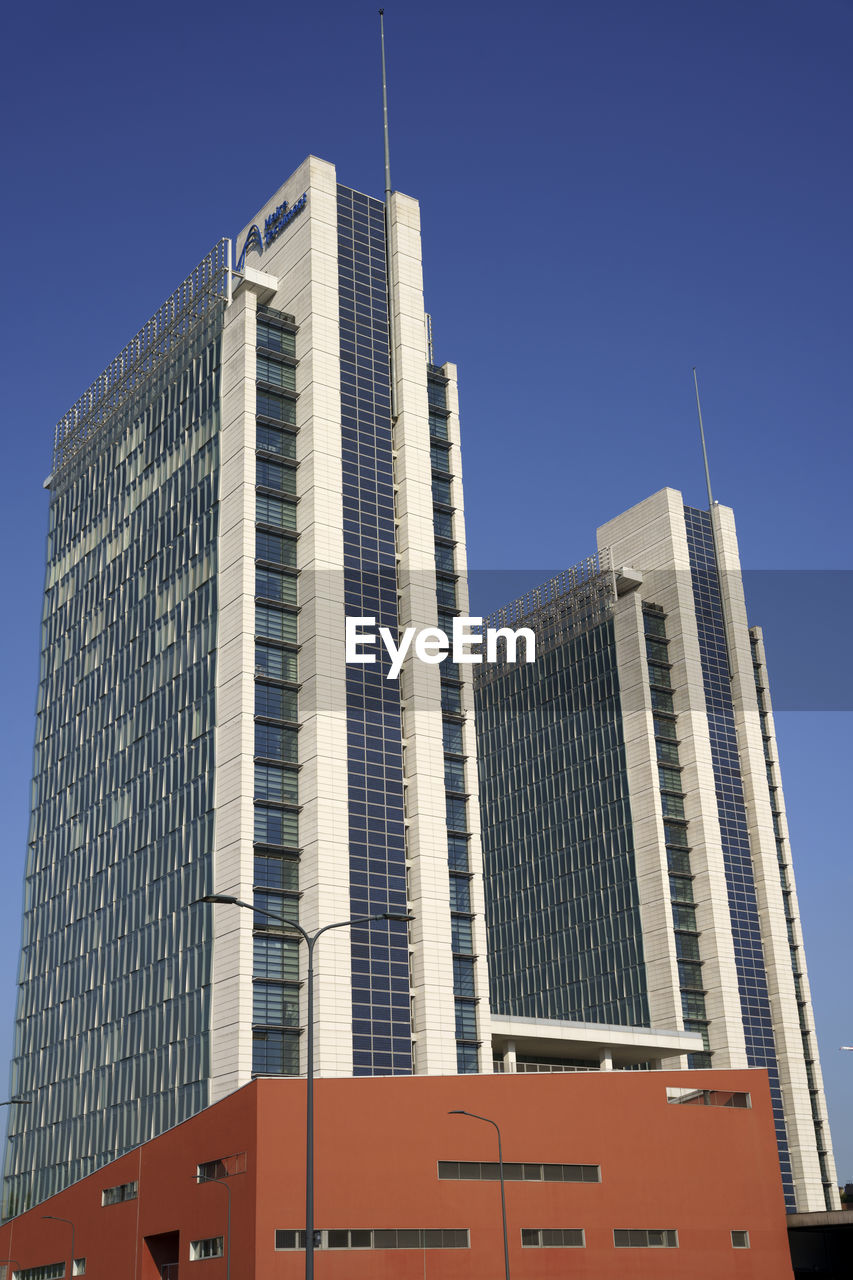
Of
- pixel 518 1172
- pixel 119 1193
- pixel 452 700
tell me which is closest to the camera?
pixel 518 1172

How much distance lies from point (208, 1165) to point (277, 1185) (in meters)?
8.80

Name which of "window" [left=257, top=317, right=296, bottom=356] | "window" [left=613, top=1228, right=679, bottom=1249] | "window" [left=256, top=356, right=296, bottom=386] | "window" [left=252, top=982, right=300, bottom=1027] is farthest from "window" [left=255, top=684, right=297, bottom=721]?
"window" [left=613, top=1228, right=679, bottom=1249]

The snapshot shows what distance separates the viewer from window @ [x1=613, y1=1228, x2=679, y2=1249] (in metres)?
93.7

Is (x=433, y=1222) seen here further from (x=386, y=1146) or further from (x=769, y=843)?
(x=769, y=843)

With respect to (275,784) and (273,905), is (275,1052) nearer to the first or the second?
(273,905)

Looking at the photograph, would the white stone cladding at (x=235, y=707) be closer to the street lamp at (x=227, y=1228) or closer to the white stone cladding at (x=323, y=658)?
the white stone cladding at (x=323, y=658)

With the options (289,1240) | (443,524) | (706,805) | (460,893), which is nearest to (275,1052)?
(289,1240)

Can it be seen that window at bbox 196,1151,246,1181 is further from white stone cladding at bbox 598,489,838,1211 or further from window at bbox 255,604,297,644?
white stone cladding at bbox 598,489,838,1211

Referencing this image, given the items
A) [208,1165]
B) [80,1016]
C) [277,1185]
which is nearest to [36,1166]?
[80,1016]

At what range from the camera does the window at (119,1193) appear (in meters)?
104

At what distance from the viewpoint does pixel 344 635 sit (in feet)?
379

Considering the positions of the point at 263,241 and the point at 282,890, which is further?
the point at 263,241

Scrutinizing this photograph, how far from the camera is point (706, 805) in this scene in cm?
15400

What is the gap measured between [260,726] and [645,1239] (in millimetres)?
46258
